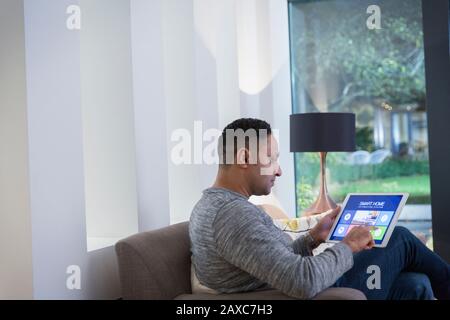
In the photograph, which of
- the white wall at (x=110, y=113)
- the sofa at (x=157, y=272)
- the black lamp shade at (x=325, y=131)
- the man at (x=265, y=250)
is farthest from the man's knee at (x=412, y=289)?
the black lamp shade at (x=325, y=131)

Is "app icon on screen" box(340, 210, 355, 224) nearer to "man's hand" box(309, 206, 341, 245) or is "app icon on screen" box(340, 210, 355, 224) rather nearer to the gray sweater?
"man's hand" box(309, 206, 341, 245)

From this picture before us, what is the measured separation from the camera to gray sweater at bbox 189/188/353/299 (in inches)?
70.9

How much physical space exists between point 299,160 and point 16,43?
2953 millimetres

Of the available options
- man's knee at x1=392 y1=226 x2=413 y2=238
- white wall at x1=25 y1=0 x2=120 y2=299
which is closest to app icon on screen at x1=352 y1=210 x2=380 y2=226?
man's knee at x1=392 y1=226 x2=413 y2=238

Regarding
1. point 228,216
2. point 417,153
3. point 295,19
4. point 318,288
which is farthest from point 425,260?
point 295,19

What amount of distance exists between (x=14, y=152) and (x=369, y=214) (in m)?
1.29

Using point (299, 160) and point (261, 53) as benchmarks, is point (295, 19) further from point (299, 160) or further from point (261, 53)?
point (299, 160)

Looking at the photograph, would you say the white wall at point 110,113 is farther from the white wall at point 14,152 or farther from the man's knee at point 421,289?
the man's knee at point 421,289

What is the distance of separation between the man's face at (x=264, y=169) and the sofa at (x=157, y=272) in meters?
0.37

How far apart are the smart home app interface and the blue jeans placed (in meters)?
0.18

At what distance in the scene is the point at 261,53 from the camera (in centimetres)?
449

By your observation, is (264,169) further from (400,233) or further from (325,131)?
(325,131)

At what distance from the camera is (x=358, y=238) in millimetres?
2004

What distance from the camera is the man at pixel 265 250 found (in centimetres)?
182
